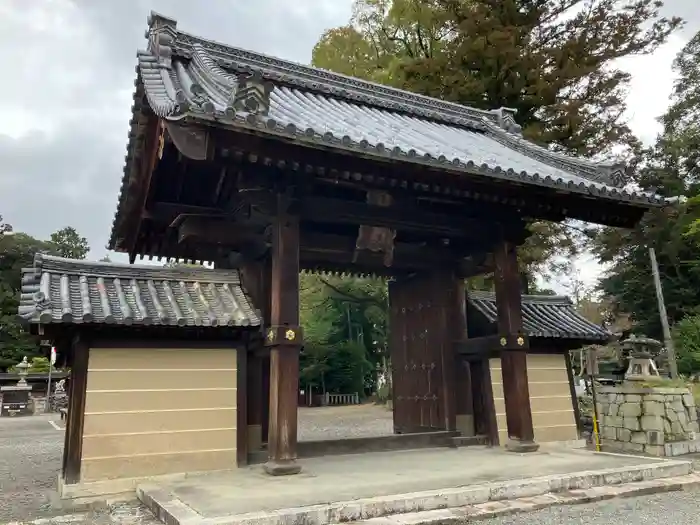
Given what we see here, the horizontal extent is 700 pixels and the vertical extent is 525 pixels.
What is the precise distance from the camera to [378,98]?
874 cm

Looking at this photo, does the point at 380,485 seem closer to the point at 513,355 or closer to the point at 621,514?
the point at 621,514

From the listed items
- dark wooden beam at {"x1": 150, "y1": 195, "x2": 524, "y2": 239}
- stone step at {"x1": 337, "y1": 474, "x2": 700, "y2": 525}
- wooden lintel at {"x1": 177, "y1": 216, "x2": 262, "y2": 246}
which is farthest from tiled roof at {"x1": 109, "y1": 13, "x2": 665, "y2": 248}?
stone step at {"x1": 337, "y1": 474, "x2": 700, "y2": 525}

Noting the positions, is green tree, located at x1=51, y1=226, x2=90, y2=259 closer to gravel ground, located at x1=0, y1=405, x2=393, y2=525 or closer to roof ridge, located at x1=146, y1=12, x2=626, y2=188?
gravel ground, located at x1=0, y1=405, x2=393, y2=525

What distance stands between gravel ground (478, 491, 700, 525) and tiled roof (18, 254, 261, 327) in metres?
3.32

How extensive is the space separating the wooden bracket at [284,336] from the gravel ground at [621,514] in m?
2.42

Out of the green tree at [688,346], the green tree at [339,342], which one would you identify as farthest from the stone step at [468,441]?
the green tree at [339,342]

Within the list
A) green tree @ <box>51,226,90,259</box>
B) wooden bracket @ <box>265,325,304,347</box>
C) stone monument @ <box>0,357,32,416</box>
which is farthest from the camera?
green tree @ <box>51,226,90,259</box>

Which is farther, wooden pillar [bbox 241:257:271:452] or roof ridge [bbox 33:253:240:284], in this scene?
wooden pillar [bbox 241:257:271:452]

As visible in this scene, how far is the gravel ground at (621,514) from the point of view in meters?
4.05

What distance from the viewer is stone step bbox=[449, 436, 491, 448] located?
23.8 ft

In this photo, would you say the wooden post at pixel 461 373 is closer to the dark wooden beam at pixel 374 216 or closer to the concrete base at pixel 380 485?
the concrete base at pixel 380 485

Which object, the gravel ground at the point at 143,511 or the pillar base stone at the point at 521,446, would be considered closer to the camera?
the gravel ground at the point at 143,511

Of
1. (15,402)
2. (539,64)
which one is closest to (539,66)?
(539,64)

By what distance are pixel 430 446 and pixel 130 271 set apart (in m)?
4.50
